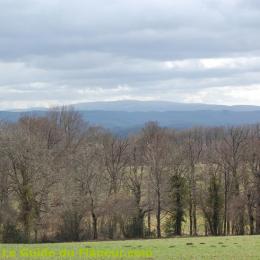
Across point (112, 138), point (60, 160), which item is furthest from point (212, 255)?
point (112, 138)

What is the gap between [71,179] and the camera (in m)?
68.4

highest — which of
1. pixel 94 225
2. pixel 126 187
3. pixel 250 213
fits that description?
pixel 126 187

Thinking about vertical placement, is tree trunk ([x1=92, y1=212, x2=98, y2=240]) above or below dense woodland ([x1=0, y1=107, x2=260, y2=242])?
below

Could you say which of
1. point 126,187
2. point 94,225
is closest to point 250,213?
point 126,187

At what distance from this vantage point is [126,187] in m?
75.9

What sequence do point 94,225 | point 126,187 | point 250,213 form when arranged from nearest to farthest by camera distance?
point 94,225
point 250,213
point 126,187

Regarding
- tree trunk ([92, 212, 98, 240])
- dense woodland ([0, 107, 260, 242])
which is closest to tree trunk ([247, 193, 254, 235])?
dense woodland ([0, 107, 260, 242])

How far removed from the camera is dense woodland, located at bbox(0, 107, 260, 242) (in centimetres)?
6019

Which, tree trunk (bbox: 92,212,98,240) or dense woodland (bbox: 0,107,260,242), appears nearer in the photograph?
dense woodland (bbox: 0,107,260,242)

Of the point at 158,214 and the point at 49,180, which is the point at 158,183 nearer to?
the point at 158,214

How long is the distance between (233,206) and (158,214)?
10.6 metres

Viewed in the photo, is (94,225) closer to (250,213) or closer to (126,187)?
(126,187)

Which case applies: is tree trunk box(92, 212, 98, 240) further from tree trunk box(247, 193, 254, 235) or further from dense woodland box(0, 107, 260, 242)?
tree trunk box(247, 193, 254, 235)

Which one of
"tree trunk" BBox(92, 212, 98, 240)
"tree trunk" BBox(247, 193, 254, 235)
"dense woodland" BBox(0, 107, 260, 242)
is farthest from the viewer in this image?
"tree trunk" BBox(247, 193, 254, 235)
